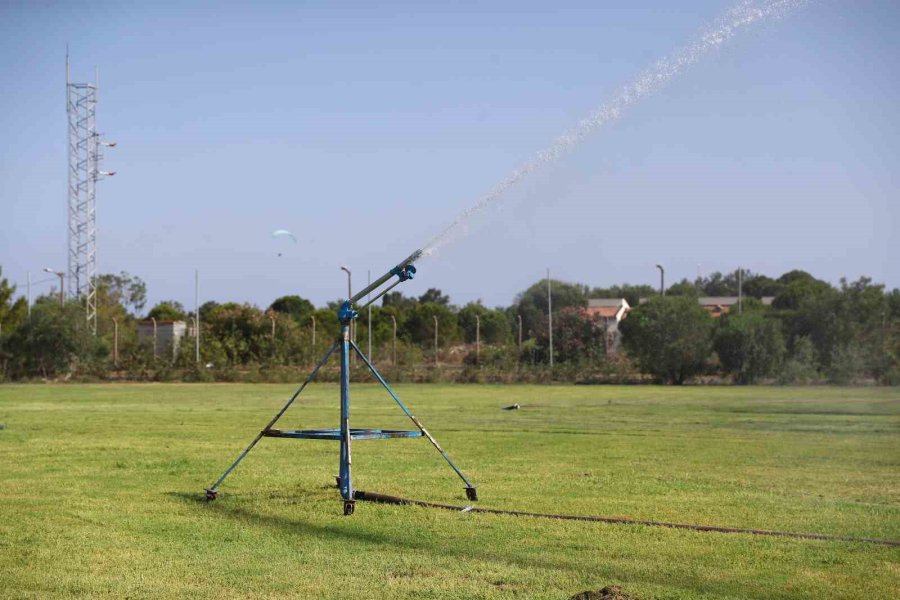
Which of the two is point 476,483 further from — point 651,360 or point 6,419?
point 651,360

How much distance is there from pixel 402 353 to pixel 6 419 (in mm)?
35159

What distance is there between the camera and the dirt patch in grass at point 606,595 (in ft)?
22.8

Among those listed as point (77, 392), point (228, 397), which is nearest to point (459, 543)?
point (228, 397)

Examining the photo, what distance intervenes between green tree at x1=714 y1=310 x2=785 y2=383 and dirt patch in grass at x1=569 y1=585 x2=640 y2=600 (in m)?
46.2

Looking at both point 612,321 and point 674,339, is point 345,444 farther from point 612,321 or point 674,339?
point 612,321

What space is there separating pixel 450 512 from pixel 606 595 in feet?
13.9

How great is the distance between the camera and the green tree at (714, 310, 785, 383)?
51375mm

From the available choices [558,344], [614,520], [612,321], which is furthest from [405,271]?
[612,321]

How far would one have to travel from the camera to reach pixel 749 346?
170ft

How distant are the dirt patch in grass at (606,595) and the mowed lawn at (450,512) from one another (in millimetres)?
448

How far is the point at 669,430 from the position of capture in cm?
2306

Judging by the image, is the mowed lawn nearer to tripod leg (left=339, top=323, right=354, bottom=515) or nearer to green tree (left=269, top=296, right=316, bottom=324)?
tripod leg (left=339, top=323, right=354, bottom=515)

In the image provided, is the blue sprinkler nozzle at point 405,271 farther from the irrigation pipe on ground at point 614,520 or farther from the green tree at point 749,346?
the green tree at point 749,346

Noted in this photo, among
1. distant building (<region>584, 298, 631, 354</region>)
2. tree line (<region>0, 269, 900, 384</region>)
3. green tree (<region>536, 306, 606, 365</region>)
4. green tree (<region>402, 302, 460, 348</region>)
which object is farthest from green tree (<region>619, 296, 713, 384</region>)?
green tree (<region>402, 302, 460, 348</region>)
